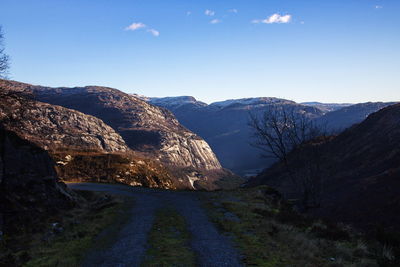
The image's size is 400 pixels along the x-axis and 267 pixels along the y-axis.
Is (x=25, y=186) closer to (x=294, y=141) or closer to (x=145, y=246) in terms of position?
(x=145, y=246)

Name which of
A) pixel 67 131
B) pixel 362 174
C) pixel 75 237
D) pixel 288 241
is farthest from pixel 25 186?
pixel 67 131

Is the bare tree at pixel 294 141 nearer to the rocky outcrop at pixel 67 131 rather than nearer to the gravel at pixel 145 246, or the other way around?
the gravel at pixel 145 246

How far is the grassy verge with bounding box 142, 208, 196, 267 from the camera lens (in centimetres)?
1108

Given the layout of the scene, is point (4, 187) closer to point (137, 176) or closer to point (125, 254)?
point (125, 254)

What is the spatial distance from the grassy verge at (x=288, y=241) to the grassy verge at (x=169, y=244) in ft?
7.47

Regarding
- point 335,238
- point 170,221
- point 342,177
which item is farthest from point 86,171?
point 335,238

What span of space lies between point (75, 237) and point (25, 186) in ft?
26.9

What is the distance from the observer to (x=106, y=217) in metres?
20.8

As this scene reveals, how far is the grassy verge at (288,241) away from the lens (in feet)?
38.0

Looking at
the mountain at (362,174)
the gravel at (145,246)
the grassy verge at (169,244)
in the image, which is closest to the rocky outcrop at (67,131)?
the mountain at (362,174)

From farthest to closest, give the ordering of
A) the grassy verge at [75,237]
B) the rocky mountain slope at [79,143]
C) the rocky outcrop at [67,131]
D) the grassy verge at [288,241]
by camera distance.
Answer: the rocky outcrop at [67,131], the rocky mountain slope at [79,143], the grassy verge at [75,237], the grassy verge at [288,241]

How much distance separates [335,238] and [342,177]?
38436 mm

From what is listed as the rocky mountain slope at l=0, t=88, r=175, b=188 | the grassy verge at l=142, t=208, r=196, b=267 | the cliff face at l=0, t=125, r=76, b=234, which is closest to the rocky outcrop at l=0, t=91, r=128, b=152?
the rocky mountain slope at l=0, t=88, r=175, b=188

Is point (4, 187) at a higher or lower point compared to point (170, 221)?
higher
